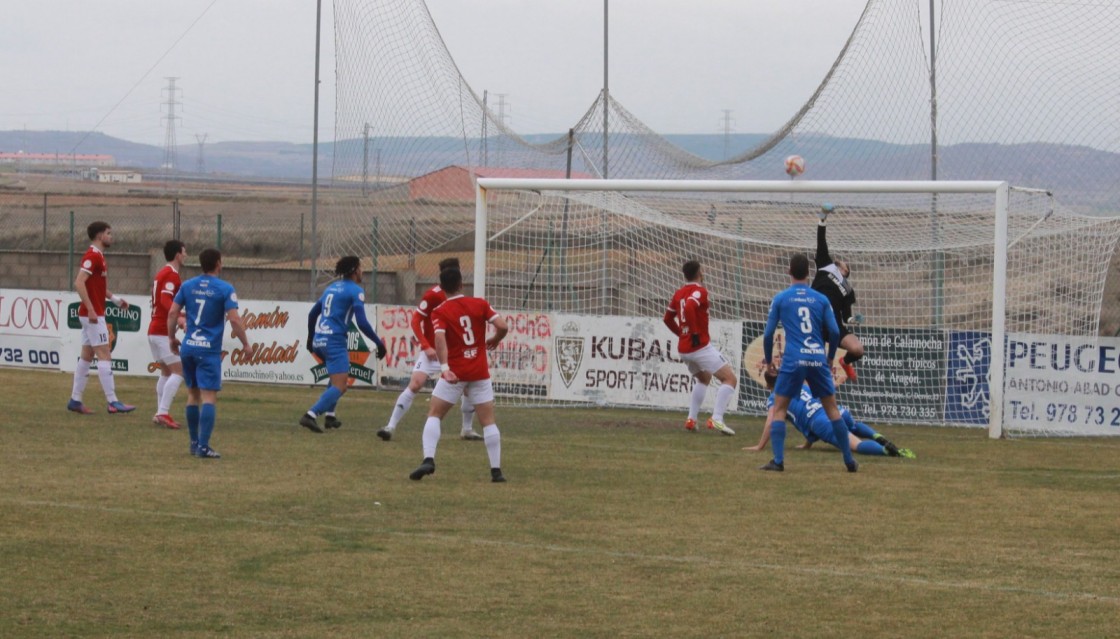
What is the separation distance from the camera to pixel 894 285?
20.7 metres

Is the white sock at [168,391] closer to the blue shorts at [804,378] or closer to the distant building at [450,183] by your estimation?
the blue shorts at [804,378]

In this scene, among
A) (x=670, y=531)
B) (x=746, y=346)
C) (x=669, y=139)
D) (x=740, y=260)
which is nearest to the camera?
(x=670, y=531)

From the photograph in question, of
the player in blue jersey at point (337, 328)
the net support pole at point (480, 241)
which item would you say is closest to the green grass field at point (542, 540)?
the player in blue jersey at point (337, 328)

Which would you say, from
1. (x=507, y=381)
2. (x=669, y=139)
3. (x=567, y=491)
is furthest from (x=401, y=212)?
(x=567, y=491)

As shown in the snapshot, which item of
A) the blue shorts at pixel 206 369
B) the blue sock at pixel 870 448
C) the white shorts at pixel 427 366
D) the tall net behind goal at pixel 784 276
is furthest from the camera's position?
the tall net behind goal at pixel 784 276

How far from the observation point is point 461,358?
39.3 ft

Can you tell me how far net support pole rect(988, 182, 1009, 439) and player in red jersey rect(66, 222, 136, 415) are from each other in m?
10.4

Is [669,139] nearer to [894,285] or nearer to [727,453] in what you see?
[894,285]

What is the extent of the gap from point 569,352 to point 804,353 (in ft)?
26.0

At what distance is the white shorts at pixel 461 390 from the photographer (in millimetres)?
12055

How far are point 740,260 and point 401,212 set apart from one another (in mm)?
5264

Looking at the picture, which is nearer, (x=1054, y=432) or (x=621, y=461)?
(x=621, y=461)

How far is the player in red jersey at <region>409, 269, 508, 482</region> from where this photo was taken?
39.1ft

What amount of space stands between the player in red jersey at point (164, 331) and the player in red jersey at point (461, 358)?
442cm
